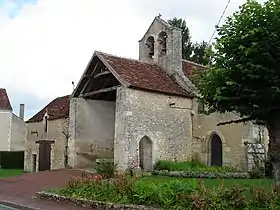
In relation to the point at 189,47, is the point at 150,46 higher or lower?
lower

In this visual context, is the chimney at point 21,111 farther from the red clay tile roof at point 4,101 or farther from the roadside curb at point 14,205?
the roadside curb at point 14,205

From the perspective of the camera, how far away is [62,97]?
36.7m

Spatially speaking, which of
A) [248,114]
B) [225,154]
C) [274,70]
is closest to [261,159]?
[225,154]

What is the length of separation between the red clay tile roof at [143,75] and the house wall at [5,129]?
24.7 meters

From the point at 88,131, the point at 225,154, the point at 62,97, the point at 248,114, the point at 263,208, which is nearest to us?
the point at 263,208

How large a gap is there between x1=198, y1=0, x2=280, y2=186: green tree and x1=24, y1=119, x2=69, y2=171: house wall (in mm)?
19270

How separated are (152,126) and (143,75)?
11.1ft

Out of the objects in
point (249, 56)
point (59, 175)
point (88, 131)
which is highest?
point (249, 56)

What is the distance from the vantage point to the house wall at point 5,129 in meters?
45.3

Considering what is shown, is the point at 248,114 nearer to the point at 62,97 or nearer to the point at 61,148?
the point at 61,148

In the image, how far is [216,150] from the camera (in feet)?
82.4

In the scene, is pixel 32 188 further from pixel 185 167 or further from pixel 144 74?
pixel 144 74

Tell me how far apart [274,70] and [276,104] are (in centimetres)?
105

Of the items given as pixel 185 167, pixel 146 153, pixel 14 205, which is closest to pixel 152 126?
pixel 146 153
